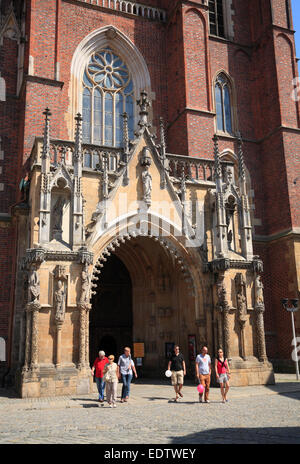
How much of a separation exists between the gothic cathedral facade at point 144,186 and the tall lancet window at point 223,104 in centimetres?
7

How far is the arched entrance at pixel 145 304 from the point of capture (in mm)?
15867

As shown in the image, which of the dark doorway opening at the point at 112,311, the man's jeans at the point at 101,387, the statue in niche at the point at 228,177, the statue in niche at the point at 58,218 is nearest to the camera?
the man's jeans at the point at 101,387

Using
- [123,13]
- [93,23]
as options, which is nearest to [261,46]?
[123,13]

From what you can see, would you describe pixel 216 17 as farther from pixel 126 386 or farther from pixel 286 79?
pixel 126 386

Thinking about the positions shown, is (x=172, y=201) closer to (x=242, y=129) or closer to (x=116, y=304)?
(x=116, y=304)

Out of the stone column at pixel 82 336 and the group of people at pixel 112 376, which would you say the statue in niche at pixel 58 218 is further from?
the group of people at pixel 112 376

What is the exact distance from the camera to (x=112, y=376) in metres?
10.3

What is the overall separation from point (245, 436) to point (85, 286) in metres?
6.90

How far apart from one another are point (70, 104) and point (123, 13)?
5.48 metres

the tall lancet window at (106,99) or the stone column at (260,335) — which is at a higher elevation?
the tall lancet window at (106,99)

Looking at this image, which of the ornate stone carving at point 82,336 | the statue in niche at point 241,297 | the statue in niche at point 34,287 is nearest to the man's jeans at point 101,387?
the ornate stone carving at point 82,336

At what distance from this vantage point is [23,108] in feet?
56.2

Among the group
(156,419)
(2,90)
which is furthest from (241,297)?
(2,90)
